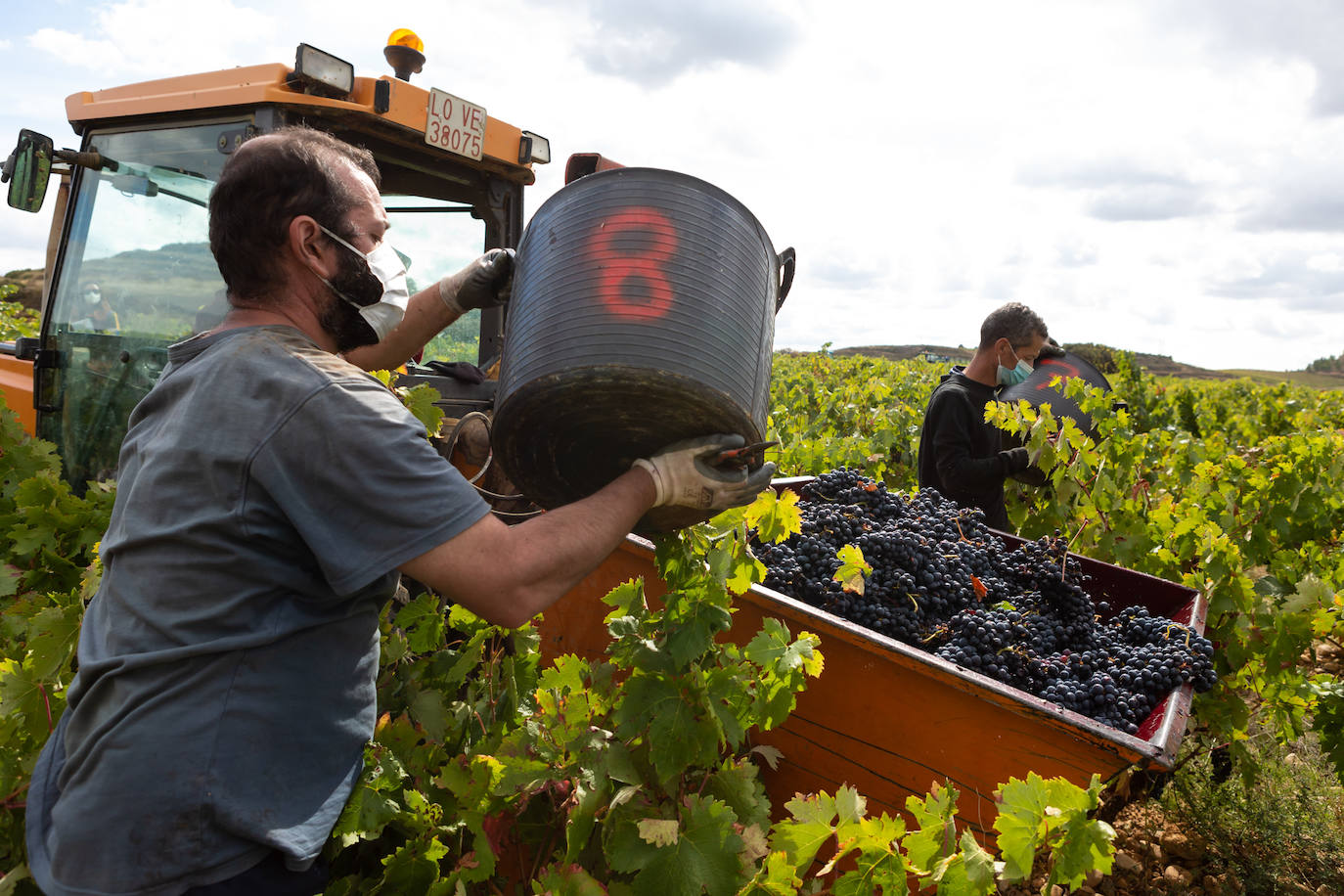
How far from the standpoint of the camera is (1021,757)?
1.86 m

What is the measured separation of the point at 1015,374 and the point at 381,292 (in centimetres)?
368

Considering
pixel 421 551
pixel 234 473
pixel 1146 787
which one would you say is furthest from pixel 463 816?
pixel 1146 787

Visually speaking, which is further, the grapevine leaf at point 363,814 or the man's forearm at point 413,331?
the man's forearm at point 413,331

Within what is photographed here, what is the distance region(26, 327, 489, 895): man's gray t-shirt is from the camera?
1.27m

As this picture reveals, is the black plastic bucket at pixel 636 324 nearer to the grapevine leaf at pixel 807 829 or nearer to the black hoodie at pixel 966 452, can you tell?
the grapevine leaf at pixel 807 829

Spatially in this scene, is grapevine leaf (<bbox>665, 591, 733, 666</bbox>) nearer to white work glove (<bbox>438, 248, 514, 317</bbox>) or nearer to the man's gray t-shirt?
the man's gray t-shirt

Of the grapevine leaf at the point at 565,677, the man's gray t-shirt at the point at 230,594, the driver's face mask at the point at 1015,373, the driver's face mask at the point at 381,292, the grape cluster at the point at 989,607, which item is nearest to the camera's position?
the man's gray t-shirt at the point at 230,594

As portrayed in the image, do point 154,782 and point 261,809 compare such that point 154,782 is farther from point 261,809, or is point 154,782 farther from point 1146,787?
point 1146,787

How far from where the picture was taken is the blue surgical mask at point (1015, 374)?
4.34 m

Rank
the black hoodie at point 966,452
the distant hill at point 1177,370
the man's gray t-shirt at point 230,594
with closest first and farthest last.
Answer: the man's gray t-shirt at point 230,594 < the black hoodie at point 966,452 < the distant hill at point 1177,370

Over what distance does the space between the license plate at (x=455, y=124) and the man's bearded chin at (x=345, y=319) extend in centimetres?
200

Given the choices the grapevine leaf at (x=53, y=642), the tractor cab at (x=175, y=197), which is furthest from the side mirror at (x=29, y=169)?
the grapevine leaf at (x=53, y=642)

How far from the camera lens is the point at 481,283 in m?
2.11

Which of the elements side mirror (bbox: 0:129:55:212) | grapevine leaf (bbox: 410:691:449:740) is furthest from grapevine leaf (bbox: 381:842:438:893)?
side mirror (bbox: 0:129:55:212)
